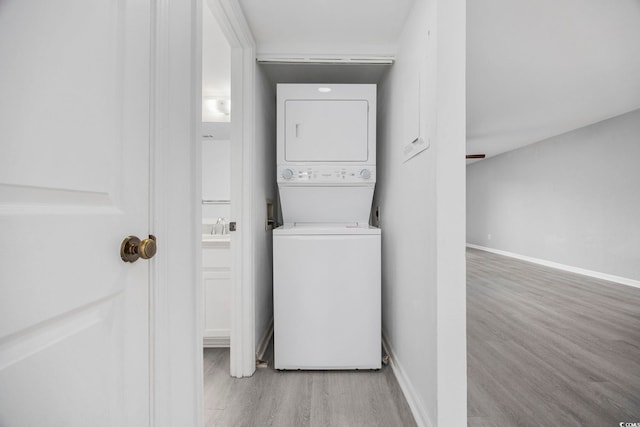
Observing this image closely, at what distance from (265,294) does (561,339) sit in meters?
2.60

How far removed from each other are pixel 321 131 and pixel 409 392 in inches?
71.4

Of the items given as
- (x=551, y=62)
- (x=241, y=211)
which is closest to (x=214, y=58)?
(x=241, y=211)

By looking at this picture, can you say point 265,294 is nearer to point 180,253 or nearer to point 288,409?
point 288,409

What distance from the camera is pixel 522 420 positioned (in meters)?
1.45

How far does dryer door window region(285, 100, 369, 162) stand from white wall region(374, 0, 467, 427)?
48 centimetres

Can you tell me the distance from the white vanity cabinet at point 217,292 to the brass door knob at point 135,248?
1454 mm

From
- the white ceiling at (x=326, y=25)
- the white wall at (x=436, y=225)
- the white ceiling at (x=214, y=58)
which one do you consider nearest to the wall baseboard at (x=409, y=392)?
the white wall at (x=436, y=225)

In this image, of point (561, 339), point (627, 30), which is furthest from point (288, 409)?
point (627, 30)

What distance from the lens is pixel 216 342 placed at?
2.20 meters

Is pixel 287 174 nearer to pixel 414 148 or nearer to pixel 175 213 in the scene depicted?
pixel 414 148

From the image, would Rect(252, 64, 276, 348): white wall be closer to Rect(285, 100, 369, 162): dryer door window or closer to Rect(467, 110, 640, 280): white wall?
Rect(285, 100, 369, 162): dryer door window

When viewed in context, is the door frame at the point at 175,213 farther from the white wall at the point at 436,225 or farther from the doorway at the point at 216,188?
the white wall at the point at 436,225

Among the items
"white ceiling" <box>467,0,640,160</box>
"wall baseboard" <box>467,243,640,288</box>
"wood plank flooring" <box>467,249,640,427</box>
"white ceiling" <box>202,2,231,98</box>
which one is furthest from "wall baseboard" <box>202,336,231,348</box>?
"wall baseboard" <box>467,243,640,288</box>

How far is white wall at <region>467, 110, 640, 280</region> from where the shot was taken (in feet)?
13.9
